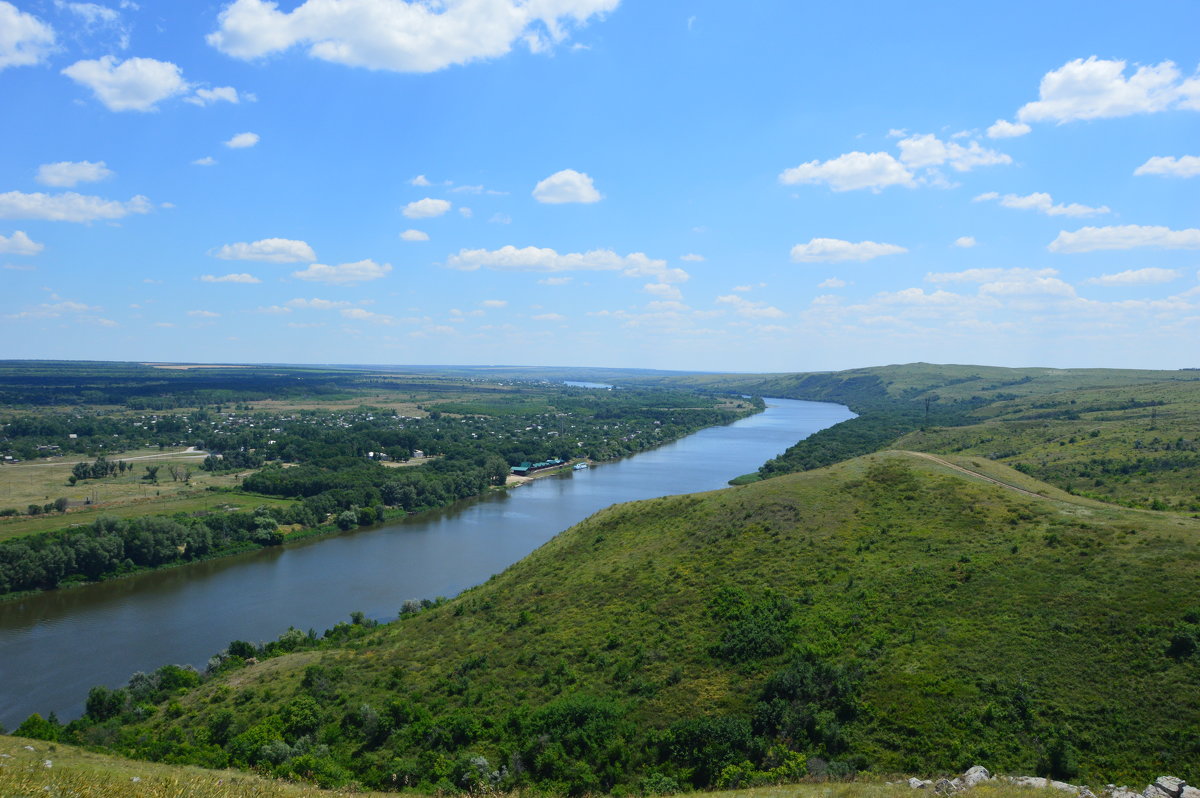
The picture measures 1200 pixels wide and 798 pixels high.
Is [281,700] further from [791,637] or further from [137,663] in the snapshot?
[791,637]

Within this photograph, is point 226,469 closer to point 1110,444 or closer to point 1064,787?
point 1064,787

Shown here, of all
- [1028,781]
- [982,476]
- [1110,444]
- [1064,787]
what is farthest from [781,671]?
[1110,444]

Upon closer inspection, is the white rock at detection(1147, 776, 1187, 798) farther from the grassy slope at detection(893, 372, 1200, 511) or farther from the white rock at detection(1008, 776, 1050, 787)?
the grassy slope at detection(893, 372, 1200, 511)

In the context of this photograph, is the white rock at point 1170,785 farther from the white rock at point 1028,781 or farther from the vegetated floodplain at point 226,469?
the vegetated floodplain at point 226,469

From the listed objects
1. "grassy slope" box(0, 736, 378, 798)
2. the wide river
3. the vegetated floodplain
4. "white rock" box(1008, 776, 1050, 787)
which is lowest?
the wide river

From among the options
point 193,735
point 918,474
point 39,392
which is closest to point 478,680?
point 193,735

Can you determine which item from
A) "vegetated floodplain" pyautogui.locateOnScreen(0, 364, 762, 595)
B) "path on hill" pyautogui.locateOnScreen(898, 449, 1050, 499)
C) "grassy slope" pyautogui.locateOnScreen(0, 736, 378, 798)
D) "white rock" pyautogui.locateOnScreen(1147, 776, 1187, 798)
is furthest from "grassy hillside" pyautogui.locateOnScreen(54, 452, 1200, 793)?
"vegetated floodplain" pyautogui.locateOnScreen(0, 364, 762, 595)

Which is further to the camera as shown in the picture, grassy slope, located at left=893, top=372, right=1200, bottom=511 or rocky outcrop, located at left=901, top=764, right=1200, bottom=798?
grassy slope, located at left=893, top=372, right=1200, bottom=511
